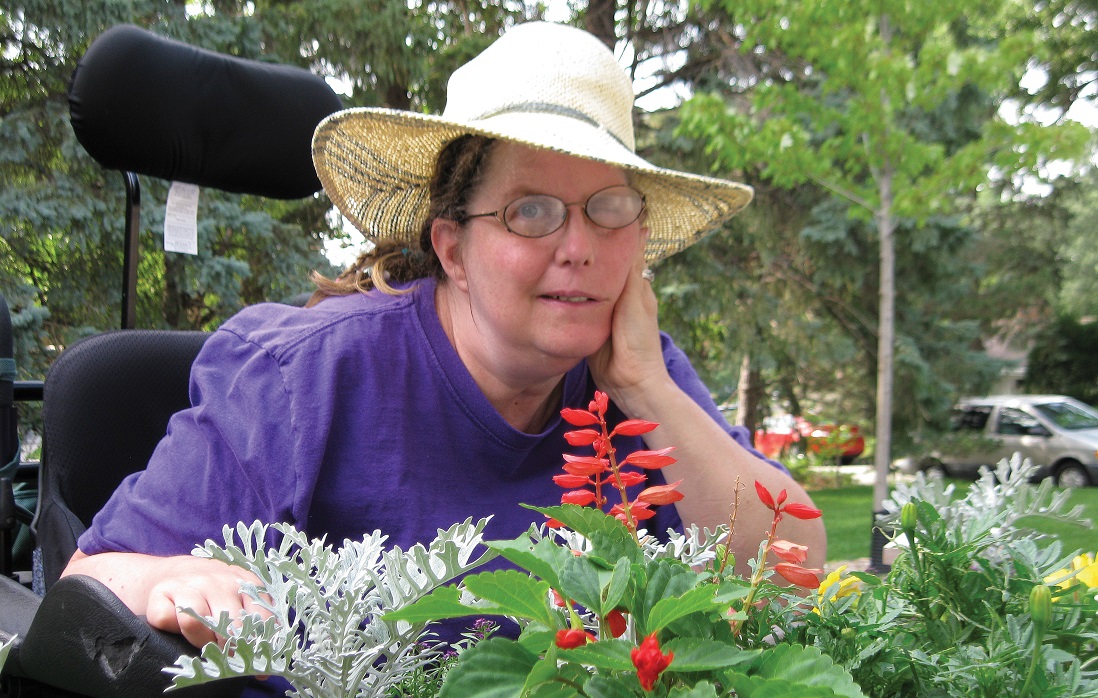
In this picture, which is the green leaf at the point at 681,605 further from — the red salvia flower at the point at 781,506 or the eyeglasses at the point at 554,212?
the eyeglasses at the point at 554,212

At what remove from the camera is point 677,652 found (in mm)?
466

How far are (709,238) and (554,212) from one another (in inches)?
349

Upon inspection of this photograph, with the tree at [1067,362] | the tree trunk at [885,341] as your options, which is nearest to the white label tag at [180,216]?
the tree trunk at [885,341]

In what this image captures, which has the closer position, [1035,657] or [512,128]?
[1035,657]

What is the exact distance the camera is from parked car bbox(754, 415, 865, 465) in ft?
44.9

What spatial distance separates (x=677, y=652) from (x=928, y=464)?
1374cm

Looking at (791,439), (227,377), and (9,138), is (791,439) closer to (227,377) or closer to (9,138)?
(9,138)

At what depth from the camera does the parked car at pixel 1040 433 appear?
13688mm

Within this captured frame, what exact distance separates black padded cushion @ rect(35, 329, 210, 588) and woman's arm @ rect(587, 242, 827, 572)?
969 millimetres

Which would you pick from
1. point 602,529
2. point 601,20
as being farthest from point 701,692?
point 601,20

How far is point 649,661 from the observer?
43cm

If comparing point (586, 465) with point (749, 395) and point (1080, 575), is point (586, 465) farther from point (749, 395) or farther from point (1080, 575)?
point (749, 395)

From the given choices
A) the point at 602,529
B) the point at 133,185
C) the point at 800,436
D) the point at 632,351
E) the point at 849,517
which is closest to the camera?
the point at 602,529

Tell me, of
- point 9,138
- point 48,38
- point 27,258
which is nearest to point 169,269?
point 27,258
